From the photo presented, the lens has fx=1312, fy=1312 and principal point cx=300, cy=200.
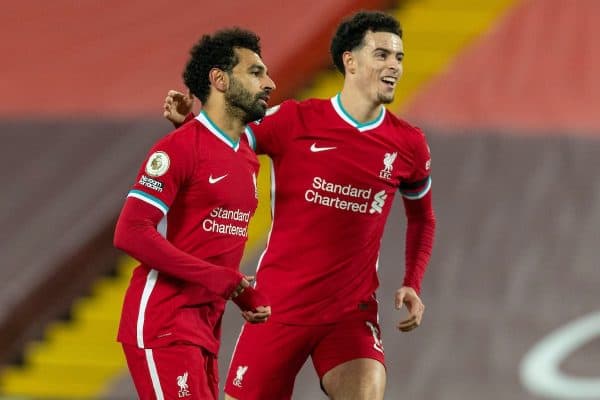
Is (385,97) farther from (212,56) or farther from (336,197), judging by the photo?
(212,56)

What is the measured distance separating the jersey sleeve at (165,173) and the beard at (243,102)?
0.23 meters

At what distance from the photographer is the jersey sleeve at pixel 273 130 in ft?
15.2

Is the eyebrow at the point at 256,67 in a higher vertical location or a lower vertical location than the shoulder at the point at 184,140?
higher

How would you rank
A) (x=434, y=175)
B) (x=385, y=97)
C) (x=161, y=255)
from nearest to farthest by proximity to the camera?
(x=161, y=255) < (x=385, y=97) < (x=434, y=175)

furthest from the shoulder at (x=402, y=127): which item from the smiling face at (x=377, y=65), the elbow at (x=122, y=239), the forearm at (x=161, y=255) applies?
the elbow at (x=122, y=239)

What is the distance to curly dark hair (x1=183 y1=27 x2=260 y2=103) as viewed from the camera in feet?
13.3

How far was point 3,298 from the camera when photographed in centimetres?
720

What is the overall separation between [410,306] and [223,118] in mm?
1042

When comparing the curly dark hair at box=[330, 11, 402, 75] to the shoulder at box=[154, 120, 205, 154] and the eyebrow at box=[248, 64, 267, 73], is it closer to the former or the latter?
the eyebrow at box=[248, 64, 267, 73]

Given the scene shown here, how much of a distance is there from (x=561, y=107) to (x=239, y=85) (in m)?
4.32

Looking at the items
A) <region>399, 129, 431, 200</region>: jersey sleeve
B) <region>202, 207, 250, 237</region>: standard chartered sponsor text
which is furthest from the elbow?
<region>399, 129, 431, 200</region>: jersey sleeve

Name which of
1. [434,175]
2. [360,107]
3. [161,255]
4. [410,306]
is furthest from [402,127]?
[434,175]

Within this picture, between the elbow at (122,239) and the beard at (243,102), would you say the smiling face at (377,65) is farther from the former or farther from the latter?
the elbow at (122,239)

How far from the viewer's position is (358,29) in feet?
15.6
